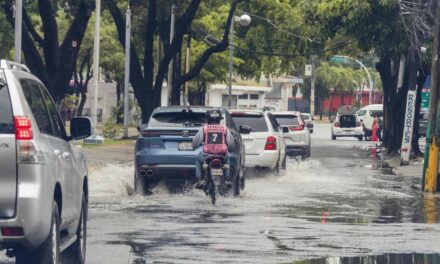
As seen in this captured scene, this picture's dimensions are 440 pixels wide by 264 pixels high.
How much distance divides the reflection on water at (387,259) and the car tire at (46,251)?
341 cm

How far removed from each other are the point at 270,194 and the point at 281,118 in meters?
15.2

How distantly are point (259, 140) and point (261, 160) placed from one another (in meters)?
0.47

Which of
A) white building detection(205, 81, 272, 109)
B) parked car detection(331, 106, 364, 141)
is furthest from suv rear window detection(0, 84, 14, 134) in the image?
white building detection(205, 81, 272, 109)

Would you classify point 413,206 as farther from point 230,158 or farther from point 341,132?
point 341,132

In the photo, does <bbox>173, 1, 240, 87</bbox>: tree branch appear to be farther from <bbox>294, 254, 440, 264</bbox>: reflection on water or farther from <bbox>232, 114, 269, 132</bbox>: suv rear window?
<bbox>294, 254, 440, 264</bbox>: reflection on water

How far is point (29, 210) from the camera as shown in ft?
31.0

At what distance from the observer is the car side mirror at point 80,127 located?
12141mm

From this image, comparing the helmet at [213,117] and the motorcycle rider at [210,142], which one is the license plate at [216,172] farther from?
the helmet at [213,117]

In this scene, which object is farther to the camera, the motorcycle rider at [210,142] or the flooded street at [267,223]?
the motorcycle rider at [210,142]

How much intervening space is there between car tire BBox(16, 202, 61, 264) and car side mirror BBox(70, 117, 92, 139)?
1.93 metres

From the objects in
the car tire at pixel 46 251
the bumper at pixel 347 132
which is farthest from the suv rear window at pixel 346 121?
the car tire at pixel 46 251

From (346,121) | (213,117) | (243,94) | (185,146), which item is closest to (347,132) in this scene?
(346,121)

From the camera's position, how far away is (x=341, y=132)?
66812 millimetres

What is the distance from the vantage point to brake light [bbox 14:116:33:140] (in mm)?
9500
